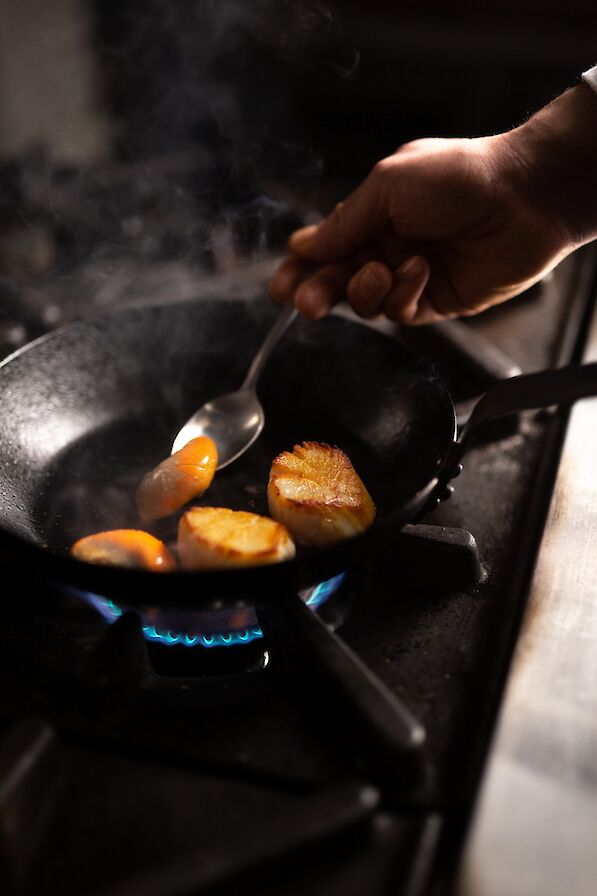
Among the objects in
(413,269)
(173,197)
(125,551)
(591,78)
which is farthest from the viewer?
(173,197)

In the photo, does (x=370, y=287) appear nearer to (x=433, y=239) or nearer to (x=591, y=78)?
(x=433, y=239)

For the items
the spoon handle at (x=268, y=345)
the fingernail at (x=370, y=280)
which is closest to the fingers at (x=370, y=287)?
the fingernail at (x=370, y=280)

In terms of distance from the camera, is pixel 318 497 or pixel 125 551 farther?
pixel 318 497

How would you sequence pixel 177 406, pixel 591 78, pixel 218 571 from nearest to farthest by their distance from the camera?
pixel 218 571 < pixel 591 78 < pixel 177 406

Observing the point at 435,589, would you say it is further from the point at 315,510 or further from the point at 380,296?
the point at 380,296

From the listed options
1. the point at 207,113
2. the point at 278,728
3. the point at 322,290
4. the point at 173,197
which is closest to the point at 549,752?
the point at 278,728

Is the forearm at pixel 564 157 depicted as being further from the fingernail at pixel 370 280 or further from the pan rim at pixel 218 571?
the pan rim at pixel 218 571
